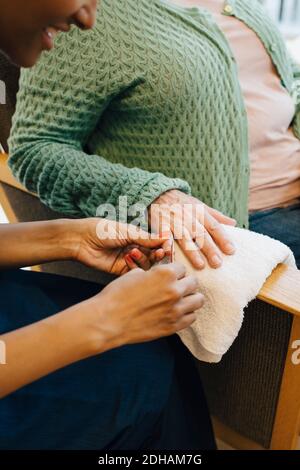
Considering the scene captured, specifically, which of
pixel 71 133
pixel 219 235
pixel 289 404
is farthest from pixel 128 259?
pixel 289 404

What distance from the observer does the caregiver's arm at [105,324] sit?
598mm

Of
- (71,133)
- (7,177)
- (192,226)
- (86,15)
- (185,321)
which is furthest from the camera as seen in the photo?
(7,177)

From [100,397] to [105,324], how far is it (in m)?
0.14

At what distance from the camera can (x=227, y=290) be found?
70 centimetres

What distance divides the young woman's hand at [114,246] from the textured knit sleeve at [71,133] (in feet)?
0.21

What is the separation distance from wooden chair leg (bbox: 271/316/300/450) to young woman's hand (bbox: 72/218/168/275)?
0.85ft

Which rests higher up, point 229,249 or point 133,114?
point 133,114

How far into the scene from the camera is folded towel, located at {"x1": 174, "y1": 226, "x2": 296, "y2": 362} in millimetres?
702

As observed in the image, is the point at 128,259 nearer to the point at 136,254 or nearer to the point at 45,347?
the point at 136,254

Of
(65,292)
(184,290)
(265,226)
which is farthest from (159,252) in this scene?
(265,226)

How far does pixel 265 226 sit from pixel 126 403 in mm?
604

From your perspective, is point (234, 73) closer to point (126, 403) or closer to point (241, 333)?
point (241, 333)

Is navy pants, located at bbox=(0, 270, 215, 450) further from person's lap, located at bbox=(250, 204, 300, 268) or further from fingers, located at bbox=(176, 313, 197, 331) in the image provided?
person's lap, located at bbox=(250, 204, 300, 268)

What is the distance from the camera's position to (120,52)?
87 cm
